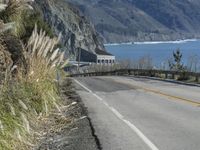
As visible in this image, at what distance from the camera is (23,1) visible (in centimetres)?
1266

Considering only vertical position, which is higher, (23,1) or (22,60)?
(23,1)

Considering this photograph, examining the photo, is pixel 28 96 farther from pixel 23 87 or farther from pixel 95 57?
pixel 95 57

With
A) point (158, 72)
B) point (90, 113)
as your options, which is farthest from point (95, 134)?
point (158, 72)

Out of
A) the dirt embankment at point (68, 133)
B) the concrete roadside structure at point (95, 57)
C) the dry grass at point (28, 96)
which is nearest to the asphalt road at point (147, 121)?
the dirt embankment at point (68, 133)

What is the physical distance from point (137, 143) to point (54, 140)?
1726 millimetres

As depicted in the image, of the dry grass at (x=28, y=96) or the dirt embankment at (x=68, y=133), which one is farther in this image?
the dirt embankment at (x=68, y=133)

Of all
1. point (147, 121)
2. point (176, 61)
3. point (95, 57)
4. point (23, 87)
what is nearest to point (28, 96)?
point (23, 87)

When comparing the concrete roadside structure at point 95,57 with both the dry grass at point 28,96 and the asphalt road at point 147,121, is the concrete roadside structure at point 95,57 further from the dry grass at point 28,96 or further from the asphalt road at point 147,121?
the dry grass at point 28,96

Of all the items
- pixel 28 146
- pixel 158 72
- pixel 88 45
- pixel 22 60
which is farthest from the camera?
pixel 88 45

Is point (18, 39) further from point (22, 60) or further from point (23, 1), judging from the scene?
point (23, 1)

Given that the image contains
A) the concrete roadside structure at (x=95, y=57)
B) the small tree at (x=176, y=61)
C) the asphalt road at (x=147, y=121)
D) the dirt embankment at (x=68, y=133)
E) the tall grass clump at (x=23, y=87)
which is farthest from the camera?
the concrete roadside structure at (x=95, y=57)

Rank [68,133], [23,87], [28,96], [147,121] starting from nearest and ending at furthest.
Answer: [68,133] → [23,87] → [28,96] → [147,121]

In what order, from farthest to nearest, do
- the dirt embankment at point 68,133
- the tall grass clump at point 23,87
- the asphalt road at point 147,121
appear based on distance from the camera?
1. the asphalt road at point 147,121
2. the dirt embankment at point 68,133
3. the tall grass clump at point 23,87

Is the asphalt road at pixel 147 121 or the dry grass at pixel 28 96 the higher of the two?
the dry grass at pixel 28 96
